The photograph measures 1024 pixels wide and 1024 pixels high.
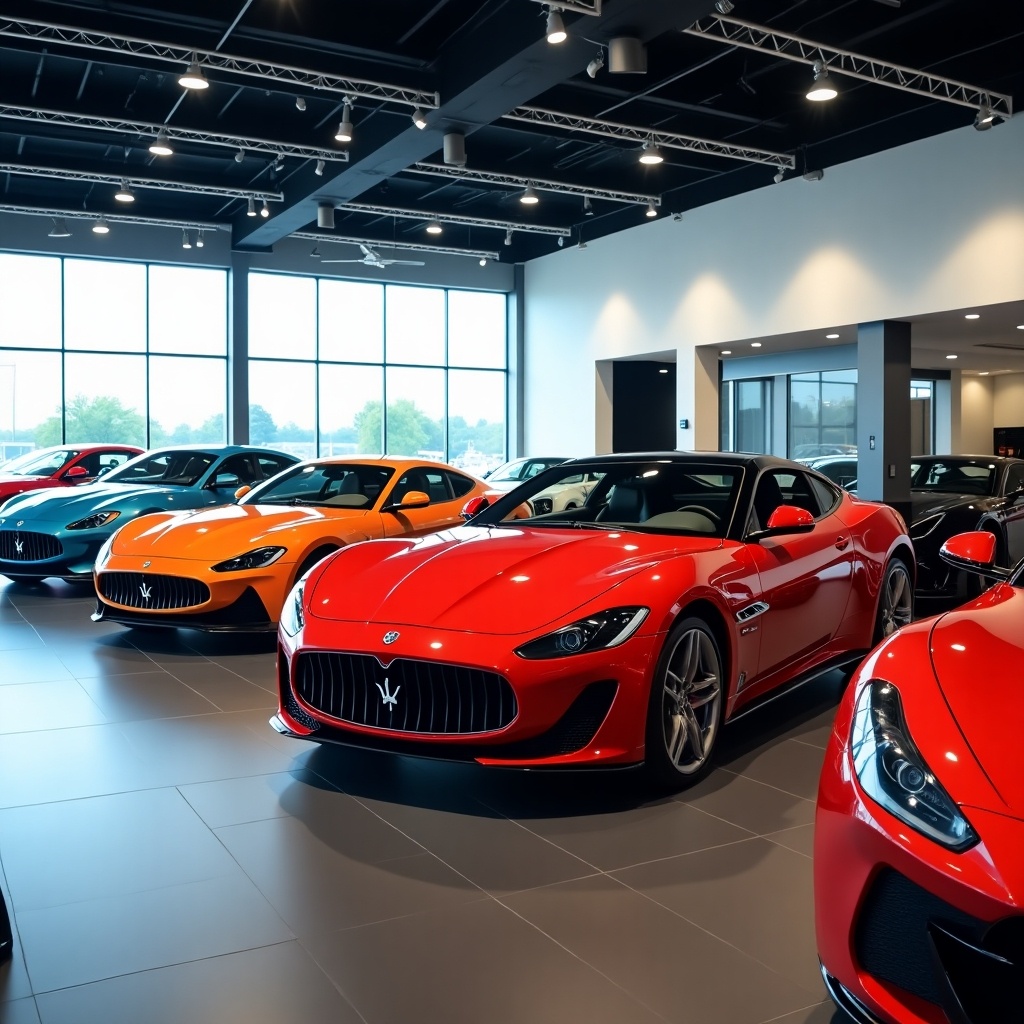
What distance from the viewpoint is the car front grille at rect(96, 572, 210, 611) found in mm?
6031

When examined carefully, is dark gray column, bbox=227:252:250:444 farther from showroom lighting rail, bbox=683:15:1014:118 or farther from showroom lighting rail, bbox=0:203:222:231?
showroom lighting rail, bbox=683:15:1014:118

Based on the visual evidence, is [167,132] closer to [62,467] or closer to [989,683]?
[62,467]

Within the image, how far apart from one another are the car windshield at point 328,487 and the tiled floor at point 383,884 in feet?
8.90

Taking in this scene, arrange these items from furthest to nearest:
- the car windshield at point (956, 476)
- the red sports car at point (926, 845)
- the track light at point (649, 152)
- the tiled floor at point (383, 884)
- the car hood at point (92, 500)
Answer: the track light at point (649, 152)
the car windshield at point (956, 476)
the car hood at point (92, 500)
the tiled floor at point (383, 884)
the red sports car at point (926, 845)

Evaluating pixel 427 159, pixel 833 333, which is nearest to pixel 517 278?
pixel 427 159

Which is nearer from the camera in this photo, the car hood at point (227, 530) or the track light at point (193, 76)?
the car hood at point (227, 530)

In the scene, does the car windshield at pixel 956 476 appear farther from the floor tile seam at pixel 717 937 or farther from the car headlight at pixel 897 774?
the car headlight at pixel 897 774

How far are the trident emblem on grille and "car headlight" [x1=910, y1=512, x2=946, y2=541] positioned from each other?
5.31 m

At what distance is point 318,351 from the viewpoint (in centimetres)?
2005

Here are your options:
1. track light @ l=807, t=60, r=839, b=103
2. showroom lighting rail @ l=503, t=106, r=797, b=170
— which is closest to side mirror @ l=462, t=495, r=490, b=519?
track light @ l=807, t=60, r=839, b=103

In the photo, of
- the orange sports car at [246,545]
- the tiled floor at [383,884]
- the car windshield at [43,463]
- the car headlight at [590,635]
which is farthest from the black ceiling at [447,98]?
the tiled floor at [383,884]

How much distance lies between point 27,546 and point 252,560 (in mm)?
3223

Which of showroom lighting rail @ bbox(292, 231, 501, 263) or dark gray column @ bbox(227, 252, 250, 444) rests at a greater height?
showroom lighting rail @ bbox(292, 231, 501, 263)

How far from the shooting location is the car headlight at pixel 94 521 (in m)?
8.21
